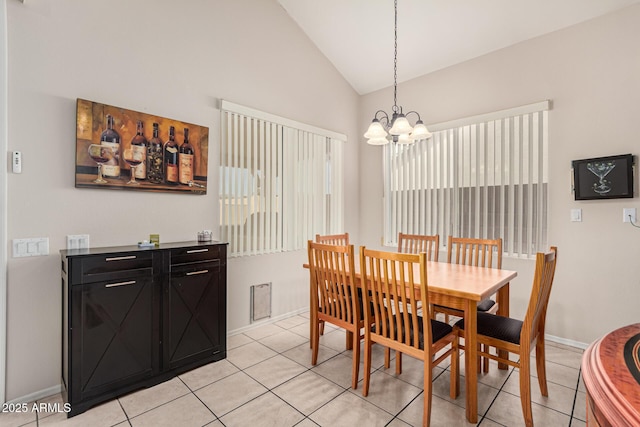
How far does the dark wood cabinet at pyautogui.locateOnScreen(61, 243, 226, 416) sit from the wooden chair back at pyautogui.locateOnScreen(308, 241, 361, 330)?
0.86 metres

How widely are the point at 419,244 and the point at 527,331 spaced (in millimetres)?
1595

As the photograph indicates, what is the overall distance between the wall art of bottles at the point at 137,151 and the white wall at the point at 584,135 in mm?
3195

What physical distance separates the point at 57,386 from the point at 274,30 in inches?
154

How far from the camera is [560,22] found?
9.58ft

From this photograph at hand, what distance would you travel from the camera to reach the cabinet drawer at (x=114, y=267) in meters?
1.97

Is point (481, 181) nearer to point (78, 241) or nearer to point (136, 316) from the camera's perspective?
point (136, 316)

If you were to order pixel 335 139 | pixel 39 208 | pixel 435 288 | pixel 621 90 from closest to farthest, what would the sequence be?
pixel 435 288 → pixel 39 208 → pixel 621 90 → pixel 335 139

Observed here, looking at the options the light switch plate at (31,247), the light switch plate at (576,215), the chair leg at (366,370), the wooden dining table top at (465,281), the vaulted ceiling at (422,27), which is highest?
the vaulted ceiling at (422,27)

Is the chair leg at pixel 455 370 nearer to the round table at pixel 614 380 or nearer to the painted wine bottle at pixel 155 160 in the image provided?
the round table at pixel 614 380

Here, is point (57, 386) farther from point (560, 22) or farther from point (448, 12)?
point (560, 22)

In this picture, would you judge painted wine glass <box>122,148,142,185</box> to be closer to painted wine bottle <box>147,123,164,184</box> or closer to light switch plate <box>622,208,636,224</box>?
painted wine bottle <box>147,123,164,184</box>

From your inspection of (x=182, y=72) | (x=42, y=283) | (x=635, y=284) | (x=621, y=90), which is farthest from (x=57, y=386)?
(x=621, y=90)

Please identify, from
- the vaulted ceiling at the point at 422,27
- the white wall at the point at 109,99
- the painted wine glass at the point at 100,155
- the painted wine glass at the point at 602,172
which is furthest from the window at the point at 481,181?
the painted wine glass at the point at 100,155

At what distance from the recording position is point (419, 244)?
335 cm
